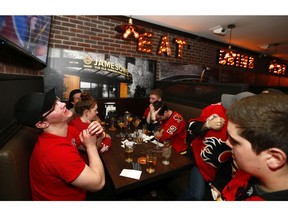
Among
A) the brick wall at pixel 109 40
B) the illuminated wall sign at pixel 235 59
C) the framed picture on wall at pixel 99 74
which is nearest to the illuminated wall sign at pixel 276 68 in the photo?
the illuminated wall sign at pixel 235 59

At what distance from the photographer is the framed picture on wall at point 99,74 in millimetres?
3414

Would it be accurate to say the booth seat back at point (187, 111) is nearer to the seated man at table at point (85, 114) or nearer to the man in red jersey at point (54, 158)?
the seated man at table at point (85, 114)

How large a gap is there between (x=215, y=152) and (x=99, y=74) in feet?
9.77

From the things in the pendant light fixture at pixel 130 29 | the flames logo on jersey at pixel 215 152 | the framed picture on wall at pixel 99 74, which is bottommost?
the flames logo on jersey at pixel 215 152

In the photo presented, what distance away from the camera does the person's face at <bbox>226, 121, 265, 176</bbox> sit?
2.63ft

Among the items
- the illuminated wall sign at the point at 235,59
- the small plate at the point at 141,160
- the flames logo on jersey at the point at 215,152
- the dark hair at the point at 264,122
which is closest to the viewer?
the dark hair at the point at 264,122

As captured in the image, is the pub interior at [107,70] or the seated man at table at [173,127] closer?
the pub interior at [107,70]

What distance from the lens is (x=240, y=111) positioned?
34.0 inches

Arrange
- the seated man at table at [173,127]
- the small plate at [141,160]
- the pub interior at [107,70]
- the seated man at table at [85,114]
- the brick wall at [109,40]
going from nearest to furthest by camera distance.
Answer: the pub interior at [107,70] < the small plate at [141,160] < the seated man at table at [85,114] < the seated man at table at [173,127] < the brick wall at [109,40]

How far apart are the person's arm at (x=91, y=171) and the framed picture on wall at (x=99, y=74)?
2474 millimetres

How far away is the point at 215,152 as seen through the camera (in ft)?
5.70

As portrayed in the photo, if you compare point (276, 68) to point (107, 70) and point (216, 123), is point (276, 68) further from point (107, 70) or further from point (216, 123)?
point (216, 123)

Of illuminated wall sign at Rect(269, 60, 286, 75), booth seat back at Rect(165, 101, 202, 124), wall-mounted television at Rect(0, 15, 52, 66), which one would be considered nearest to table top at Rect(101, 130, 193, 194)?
booth seat back at Rect(165, 101, 202, 124)
